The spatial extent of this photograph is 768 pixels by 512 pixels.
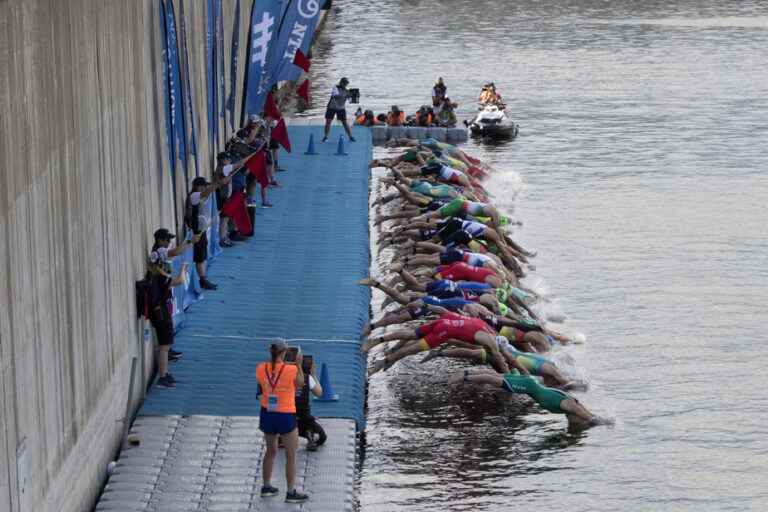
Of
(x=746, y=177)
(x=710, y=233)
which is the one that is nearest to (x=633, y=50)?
(x=746, y=177)

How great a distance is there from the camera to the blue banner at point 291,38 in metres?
35.7

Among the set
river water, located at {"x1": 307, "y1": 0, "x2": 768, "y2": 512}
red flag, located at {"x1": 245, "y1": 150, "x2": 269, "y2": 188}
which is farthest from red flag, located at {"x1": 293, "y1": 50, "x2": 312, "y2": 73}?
river water, located at {"x1": 307, "y1": 0, "x2": 768, "y2": 512}

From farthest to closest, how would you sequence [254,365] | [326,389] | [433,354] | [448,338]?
[433,354], [448,338], [254,365], [326,389]

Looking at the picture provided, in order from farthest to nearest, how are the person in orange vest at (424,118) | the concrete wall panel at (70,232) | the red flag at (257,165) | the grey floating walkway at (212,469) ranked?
the person in orange vest at (424,118) → the red flag at (257,165) → the grey floating walkway at (212,469) → the concrete wall panel at (70,232)

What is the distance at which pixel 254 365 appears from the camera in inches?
908

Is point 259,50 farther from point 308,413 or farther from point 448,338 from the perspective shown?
point 308,413

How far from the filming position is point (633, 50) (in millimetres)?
66875

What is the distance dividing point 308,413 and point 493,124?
2754 centimetres

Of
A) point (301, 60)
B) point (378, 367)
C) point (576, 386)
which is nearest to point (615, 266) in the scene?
point (576, 386)

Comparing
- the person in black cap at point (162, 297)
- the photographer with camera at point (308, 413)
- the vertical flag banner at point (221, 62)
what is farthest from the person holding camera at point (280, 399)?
the vertical flag banner at point (221, 62)

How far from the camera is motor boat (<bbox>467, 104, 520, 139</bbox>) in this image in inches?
1817

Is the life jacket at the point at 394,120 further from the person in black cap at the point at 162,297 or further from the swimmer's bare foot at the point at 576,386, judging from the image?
the person in black cap at the point at 162,297

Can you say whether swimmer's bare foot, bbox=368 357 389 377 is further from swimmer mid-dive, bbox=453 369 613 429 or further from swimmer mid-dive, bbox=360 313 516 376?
swimmer mid-dive, bbox=453 369 613 429

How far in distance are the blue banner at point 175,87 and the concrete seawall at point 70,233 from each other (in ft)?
2.47
